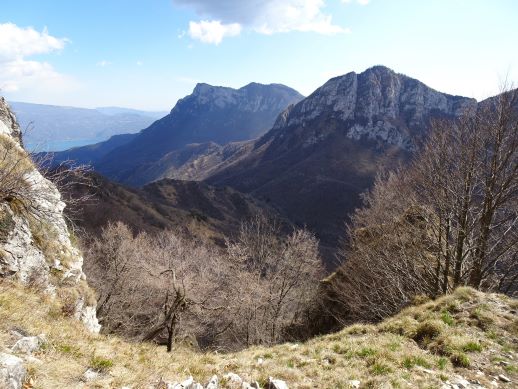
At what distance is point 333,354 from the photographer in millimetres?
9195

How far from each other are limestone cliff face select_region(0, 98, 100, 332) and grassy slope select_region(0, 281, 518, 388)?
1.27 m

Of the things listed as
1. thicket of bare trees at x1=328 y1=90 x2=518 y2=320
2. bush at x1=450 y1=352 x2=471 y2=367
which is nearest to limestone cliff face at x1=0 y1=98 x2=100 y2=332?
bush at x1=450 y1=352 x2=471 y2=367

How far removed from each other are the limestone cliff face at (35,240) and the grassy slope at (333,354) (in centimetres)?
127

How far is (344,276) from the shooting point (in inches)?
881

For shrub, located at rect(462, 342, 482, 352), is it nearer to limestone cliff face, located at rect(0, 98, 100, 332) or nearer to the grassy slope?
the grassy slope

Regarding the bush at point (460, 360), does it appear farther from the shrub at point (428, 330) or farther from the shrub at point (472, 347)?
the shrub at point (428, 330)

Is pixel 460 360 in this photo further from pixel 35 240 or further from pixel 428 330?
pixel 35 240

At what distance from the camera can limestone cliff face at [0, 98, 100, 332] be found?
10.3 meters

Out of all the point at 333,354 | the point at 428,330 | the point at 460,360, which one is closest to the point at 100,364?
the point at 333,354

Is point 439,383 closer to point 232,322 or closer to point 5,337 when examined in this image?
point 5,337

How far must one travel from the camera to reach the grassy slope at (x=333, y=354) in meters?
6.46

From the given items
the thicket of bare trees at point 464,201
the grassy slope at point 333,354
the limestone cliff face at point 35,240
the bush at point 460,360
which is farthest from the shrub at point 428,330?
the limestone cliff face at point 35,240

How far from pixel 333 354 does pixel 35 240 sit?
1032cm

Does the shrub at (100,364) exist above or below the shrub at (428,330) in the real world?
above
